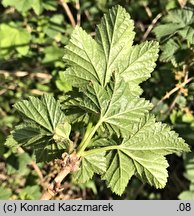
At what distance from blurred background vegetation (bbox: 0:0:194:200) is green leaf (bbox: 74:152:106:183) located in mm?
833

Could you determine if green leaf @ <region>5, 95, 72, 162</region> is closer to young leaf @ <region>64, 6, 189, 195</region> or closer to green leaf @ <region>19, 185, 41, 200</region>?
young leaf @ <region>64, 6, 189, 195</region>

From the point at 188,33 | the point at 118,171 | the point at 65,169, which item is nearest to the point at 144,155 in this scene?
the point at 118,171

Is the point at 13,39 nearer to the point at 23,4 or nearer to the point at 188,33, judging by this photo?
the point at 23,4

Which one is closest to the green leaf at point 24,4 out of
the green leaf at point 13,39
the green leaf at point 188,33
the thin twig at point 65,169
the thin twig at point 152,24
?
the green leaf at point 13,39

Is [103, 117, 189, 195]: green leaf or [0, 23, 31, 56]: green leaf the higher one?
[0, 23, 31, 56]: green leaf

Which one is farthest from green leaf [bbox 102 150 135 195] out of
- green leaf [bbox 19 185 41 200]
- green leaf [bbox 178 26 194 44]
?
green leaf [bbox 19 185 41 200]

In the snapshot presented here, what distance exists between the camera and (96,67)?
1222 millimetres

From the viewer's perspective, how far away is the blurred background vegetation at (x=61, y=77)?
6.68 feet

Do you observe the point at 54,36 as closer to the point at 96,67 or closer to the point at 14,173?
the point at 14,173

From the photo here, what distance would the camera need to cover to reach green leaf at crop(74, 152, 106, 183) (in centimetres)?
114

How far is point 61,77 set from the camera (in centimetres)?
218

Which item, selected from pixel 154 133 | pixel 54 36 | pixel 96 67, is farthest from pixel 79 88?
pixel 54 36

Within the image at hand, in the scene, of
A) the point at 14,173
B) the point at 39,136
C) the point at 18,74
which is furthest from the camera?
the point at 14,173

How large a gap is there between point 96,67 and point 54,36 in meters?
1.17
